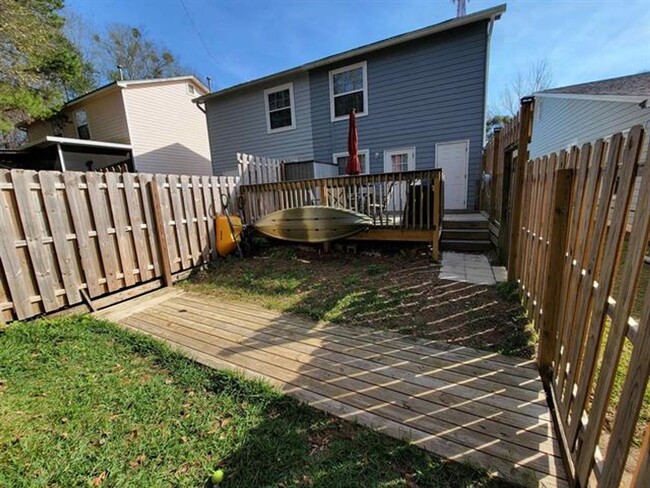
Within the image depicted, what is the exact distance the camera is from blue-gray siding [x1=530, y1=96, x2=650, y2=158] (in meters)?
7.28

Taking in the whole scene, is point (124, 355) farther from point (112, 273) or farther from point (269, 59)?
point (269, 59)

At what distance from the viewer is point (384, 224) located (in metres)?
5.73

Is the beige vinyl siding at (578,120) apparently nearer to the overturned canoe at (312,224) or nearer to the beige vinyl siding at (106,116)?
the overturned canoe at (312,224)

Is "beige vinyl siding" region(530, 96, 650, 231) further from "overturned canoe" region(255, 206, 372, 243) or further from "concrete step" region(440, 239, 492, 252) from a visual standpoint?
"overturned canoe" region(255, 206, 372, 243)

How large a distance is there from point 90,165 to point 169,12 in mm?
7136

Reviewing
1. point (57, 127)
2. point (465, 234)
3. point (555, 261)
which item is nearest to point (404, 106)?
point (465, 234)

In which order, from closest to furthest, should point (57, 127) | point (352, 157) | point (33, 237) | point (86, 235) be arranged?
point (33, 237) < point (86, 235) < point (352, 157) < point (57, 127)

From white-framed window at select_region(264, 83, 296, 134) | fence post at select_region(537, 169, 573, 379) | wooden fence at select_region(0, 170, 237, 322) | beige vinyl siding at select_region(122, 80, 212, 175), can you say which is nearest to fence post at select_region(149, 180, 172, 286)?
wooden fence at select_region(0, 170, 237, 322)

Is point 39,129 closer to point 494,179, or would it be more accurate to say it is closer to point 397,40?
point 397,40

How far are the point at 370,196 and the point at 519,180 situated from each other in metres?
2.85

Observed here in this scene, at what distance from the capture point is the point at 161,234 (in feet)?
15.5

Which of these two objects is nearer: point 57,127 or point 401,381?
point 401,381

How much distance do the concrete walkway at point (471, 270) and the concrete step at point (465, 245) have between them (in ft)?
1.11

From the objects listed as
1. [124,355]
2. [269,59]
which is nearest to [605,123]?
[124,355]
